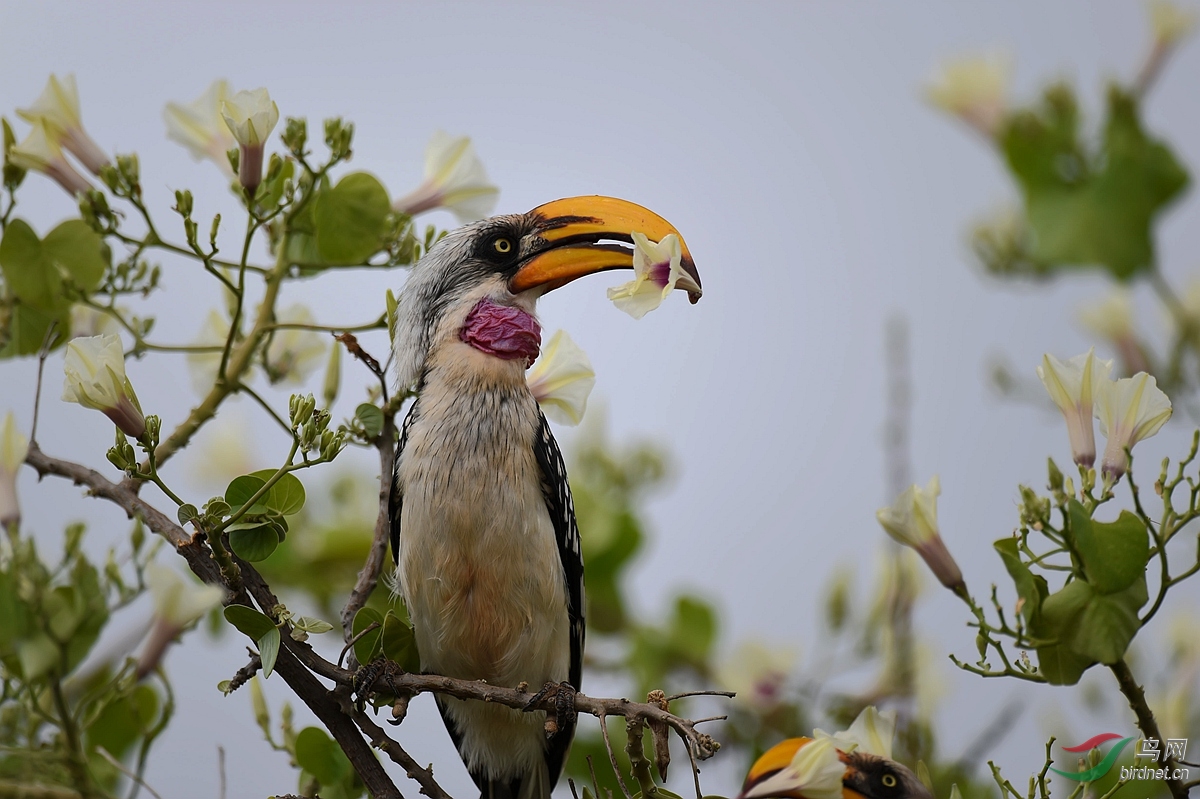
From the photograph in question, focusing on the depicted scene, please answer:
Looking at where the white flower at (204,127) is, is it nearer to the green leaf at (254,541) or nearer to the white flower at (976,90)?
the green leaf at (254,541)

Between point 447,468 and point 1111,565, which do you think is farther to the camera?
point 447,468

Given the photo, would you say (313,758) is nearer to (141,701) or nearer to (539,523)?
(141,701)

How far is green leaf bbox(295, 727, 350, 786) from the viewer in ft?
7.49

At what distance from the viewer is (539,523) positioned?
278cm

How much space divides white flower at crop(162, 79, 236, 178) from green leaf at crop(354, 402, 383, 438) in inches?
27.1

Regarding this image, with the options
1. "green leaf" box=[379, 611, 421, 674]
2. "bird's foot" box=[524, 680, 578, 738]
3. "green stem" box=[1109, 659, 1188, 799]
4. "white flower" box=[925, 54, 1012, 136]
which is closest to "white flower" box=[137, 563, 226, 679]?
"green leaf" box=[379, 611, 421, 674]

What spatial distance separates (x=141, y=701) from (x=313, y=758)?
1.50ft

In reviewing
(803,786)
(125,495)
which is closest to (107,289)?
(125,495)

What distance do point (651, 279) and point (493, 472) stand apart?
2.82 feet

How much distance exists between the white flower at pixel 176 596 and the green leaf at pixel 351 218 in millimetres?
873

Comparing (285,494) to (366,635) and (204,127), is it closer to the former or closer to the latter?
(366,635)

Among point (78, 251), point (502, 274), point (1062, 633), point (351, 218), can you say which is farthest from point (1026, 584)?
point (78, 251)

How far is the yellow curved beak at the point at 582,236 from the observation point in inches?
99.6

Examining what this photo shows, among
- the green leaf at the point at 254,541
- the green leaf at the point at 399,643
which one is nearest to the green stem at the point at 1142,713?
the green leaf at the point at 399,643
